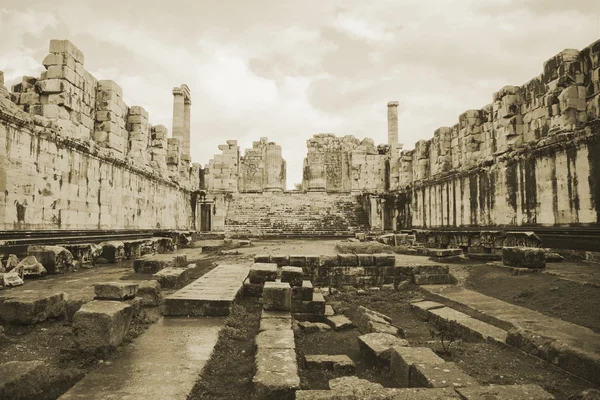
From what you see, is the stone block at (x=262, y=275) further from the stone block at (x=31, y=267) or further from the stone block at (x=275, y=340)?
the stone block at (x=31, y=267)

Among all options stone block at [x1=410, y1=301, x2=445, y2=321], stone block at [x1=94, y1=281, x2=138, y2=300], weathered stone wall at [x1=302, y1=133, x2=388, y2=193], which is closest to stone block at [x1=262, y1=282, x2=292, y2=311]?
stone block at [x1=94, y1=281, x2=138, y2=300]

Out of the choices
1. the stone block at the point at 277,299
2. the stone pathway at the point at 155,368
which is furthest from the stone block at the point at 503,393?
the stone block at the point at 277,299

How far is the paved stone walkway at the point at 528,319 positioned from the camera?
429 cm

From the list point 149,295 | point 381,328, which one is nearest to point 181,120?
point 149,295

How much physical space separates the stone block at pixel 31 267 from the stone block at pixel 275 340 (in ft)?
18.3

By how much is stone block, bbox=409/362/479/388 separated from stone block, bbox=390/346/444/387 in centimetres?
7

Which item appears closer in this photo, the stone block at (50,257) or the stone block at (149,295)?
the stone block at (149,295)

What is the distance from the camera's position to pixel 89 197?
440 inches

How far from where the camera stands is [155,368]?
3.26 meters

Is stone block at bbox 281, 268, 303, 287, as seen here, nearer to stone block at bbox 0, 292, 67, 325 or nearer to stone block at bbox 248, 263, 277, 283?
stone block at bbox 248, 263, 277, 283

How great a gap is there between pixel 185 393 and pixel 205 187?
26.5 metres

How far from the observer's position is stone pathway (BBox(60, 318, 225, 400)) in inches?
109

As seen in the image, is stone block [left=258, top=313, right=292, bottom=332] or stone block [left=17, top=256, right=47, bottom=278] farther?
stone block [left=17, top=256, right=47, bottom=278]

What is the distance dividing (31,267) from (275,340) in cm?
602
